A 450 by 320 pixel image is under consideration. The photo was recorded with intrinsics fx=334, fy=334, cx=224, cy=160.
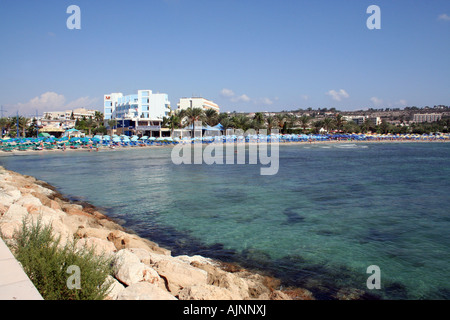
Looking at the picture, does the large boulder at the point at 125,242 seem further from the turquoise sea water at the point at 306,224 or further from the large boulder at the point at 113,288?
the large boulder at the point at 113,288

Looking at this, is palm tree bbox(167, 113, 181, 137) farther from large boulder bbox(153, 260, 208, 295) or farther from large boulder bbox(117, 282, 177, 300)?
large boulder bbox(117, 282, 177, 300)

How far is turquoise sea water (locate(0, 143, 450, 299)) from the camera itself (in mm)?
7422

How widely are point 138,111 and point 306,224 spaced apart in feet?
241

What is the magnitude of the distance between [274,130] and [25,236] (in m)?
88.6

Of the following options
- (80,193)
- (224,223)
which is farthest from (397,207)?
(80,193)

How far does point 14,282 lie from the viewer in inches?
144

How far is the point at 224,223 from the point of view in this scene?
1123 cm

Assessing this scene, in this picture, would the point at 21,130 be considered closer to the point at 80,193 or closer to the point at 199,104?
the point at 199,104

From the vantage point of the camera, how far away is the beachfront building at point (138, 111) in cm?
7469

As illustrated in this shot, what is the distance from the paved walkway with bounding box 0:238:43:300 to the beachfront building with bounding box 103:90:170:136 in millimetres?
70469

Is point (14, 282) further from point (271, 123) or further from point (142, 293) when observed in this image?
point (271, 123)

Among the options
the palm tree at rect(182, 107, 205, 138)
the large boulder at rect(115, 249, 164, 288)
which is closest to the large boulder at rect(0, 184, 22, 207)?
the large boulder at rect(115, 249, 164, 288)

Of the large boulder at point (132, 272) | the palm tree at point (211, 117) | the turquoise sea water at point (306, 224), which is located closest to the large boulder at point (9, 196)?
the turquoise sea water at point (306, 224)

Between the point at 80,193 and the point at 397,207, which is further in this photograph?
the point at 80,193
